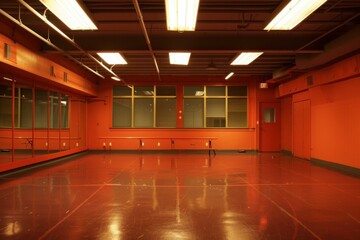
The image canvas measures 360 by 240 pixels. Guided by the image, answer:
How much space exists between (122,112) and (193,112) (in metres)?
2.96

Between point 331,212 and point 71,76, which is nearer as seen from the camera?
point 331,212

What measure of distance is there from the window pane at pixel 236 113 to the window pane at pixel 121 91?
4.27 metres

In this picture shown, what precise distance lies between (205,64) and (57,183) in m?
6.03

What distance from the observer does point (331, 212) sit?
411 cm

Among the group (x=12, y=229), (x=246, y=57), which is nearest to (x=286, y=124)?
(x=246, y=57)

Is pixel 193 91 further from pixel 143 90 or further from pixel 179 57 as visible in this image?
pixel 179 57

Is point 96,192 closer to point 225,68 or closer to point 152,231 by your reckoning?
point 152,231

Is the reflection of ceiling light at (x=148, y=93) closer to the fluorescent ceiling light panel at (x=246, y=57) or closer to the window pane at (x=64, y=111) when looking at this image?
the window pane at (x=64, y=111)

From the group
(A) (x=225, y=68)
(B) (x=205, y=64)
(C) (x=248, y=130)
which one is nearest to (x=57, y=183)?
(B) (x=205, y=64)

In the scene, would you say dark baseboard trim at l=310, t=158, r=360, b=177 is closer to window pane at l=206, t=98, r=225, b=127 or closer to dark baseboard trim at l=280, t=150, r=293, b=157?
dark baseboard trim at l=280, t=150, r=293, b=157

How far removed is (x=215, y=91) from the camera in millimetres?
12750

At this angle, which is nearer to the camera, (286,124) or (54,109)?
(54,109)

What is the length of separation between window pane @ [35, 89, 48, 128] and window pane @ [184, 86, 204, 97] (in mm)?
5465

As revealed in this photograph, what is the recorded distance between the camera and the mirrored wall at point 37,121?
26.9 feet
